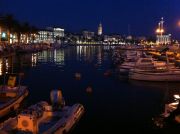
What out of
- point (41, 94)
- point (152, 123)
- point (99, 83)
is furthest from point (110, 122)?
point (99, 83)

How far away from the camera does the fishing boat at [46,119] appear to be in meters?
15.2

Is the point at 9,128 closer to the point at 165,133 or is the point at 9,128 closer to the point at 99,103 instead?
the point at 165,133

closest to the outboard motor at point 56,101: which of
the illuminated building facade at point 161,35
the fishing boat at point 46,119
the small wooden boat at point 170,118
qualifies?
the fishing boat at point 46,119

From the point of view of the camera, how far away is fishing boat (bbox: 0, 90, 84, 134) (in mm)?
15234

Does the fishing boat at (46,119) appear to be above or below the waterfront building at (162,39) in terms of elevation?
below

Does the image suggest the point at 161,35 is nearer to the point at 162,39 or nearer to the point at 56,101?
the point at 162,39

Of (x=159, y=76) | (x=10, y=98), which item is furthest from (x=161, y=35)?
(x=10, y=98)

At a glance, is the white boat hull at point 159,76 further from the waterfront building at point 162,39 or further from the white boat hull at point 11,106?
the waterfront building at point 162,39

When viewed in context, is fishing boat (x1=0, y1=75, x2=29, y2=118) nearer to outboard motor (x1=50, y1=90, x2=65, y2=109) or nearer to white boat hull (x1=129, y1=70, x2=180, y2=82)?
outboard motor (x1=50, y1=90, x2=65, y2=109)

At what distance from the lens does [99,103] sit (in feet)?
89.9

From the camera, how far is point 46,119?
18938 millimetres

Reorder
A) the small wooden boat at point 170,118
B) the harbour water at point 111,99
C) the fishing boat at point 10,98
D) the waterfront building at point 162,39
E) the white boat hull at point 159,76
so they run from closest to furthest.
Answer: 1. the small wooden boat at point 170,118
2. the harbour water at point 111,99
3. the fishing boat at point 10,98
4. the white boat hull at point 159,76
5. the waterfront building at point 162,39

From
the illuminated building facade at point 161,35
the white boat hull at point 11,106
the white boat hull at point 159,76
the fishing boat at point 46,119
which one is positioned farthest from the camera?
the illuminated building facade at point 161,35

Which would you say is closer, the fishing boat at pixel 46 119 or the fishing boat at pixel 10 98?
the fishing boat at pixel 46 119
